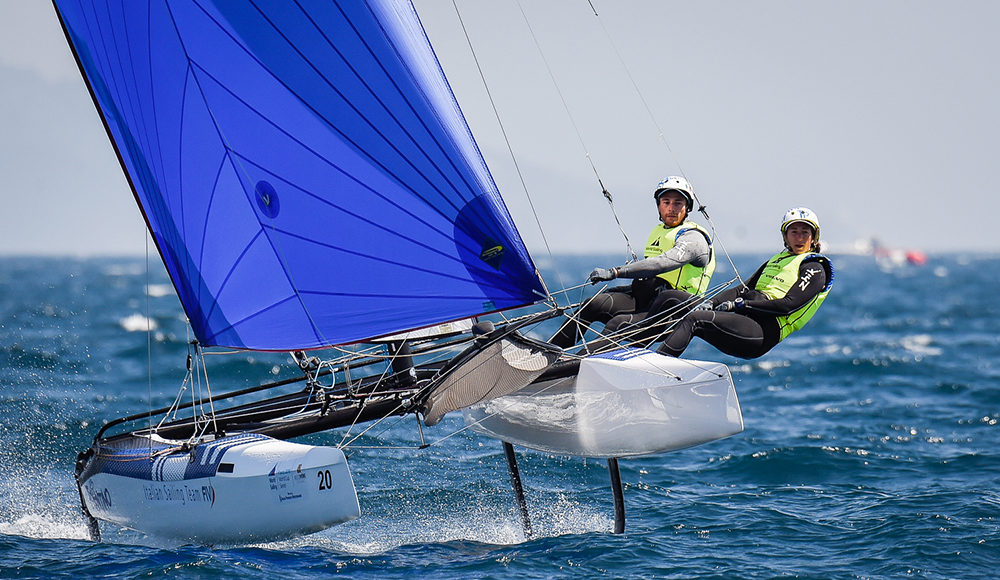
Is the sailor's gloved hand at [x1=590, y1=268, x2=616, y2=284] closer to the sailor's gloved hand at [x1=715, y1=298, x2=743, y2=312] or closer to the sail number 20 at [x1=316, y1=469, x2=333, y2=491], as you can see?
the sailor's gloved hand at [x1=715, y1=298, x2=743, y2=312]

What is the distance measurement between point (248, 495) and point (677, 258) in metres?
2.77

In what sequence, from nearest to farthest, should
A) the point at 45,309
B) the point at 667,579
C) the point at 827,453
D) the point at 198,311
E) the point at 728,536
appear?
the point at 667,579
the point at 198,311
the point at 728,536
the point at 827,453
the point at 45,309

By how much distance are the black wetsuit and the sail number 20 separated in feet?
6.54

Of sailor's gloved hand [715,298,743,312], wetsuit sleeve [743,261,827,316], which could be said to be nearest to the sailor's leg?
sailor's gloved hand [715,298,743,312]

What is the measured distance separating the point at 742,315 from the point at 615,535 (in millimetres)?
1557

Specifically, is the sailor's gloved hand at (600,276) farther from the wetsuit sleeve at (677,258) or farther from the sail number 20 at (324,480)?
the sail number 20 at (324,480)

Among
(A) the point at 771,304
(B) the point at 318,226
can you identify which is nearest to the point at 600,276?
(A) the point at 771,304

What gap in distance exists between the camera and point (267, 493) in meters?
5.03

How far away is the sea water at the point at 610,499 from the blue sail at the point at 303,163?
115cm

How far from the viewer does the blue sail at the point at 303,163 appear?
16.6 feet

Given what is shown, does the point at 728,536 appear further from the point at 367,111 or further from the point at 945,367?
the point at 945,367

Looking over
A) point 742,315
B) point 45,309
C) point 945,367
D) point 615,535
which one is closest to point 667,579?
point 615,535

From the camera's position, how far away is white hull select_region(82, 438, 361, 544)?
4.99m

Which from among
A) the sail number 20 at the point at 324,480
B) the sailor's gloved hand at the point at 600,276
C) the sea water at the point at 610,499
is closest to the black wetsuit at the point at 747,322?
the sailor's gloved hand at the point at 600,276
